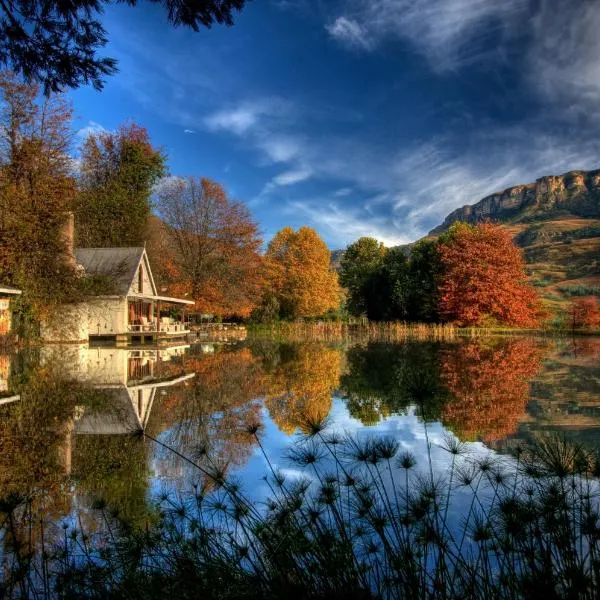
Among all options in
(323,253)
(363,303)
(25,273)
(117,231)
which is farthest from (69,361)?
(363,303)

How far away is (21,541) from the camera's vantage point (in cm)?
330

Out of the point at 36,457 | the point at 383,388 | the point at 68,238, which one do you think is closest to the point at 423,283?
the point at 68,238

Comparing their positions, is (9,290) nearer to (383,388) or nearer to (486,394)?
(383,388)

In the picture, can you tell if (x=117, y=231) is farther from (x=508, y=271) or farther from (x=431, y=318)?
(x=508, y=271)

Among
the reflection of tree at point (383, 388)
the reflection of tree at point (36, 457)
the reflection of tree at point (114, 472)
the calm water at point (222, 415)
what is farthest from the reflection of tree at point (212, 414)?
the reflection of tree at point (383, 388)

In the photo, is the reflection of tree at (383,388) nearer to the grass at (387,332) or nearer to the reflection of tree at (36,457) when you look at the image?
the reflection of tree at (36,457)

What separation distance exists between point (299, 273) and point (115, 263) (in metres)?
19.3

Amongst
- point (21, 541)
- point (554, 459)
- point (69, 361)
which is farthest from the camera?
point (69, 361)

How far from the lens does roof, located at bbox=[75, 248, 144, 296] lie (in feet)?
96.5

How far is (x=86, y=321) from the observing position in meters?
28.4

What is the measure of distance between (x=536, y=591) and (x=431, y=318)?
39680mm

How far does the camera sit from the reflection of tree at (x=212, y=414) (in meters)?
5.68

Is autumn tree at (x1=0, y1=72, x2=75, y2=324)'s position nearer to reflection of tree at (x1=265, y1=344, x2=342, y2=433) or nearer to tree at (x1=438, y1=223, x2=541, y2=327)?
reflection of tree at (x1=265, y1=344, x2=342, y2=433)

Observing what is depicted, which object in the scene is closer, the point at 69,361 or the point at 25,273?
the point at 69,361
